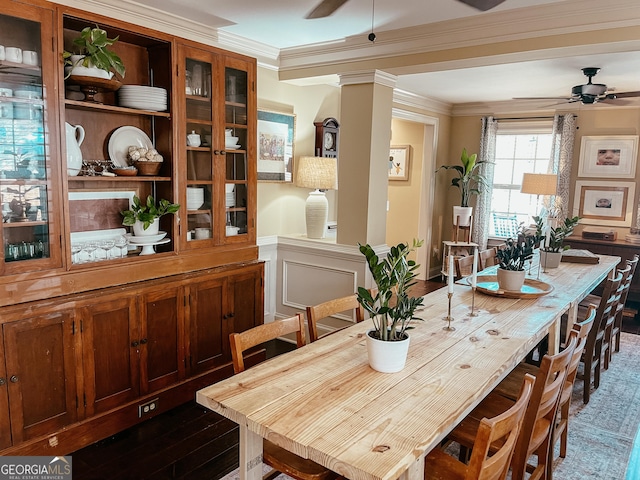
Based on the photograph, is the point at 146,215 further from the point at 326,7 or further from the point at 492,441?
the point at 492,441

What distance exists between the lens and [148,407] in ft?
9.55

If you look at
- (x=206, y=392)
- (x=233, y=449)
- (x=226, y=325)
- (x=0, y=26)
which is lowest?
(x=233, y=449)

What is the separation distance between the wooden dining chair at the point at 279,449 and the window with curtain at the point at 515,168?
529cm

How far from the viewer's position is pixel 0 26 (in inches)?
88.5

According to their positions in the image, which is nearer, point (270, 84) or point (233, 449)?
point (233, 449)

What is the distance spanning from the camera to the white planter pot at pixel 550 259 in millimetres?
3676

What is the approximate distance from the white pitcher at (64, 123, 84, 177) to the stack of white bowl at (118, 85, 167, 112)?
0.34 m

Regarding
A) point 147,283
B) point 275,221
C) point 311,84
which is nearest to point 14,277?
point 147,283

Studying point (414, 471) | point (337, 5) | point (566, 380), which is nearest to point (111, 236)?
point (337, 5)

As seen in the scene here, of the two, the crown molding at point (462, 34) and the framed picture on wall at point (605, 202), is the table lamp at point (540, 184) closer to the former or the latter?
the framed picture on wall at point (605, 202)

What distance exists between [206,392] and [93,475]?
1.31 metres

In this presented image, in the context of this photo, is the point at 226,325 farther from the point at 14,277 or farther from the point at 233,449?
the point at 14,277

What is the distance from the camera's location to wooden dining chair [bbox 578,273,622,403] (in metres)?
3.26

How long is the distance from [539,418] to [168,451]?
1.96m
